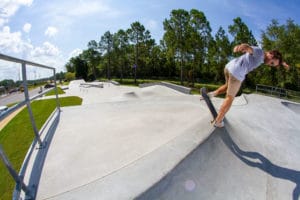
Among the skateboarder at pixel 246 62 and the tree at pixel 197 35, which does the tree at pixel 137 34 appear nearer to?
the tree at pixel 197 35

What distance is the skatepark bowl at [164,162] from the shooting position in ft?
6.41

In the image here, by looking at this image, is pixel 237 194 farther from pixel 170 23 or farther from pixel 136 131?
pixel 170 23

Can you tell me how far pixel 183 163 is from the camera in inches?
89.5

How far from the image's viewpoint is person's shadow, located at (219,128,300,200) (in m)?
2.39

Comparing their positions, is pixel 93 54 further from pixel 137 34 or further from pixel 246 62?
pixel 246 62

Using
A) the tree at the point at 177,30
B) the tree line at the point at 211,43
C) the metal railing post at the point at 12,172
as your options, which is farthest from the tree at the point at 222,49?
the metal railing post at the point at 12,172

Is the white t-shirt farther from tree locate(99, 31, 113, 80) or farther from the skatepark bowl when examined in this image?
tree locate(99, 31, 113, 80)

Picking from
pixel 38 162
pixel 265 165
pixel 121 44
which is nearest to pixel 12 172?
pixel 38 162

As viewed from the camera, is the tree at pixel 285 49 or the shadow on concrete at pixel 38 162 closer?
the shadow on concrete at pixel 38 162

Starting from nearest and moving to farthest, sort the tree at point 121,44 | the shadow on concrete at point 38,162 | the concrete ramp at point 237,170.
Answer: the shadow on concrete at point 38,162 < the concrete ramp at point 237,170 < the tree at point 121,44

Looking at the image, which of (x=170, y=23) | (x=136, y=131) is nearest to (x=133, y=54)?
(x=170, y=23)

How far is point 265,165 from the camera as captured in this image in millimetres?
2645

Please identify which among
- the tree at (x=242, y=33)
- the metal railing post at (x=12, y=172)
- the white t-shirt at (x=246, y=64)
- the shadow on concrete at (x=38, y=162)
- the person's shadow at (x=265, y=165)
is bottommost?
the person's shadow at (x=265, y=165)

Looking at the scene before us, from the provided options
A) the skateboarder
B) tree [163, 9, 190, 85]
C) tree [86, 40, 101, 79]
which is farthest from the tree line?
the skateboarder
